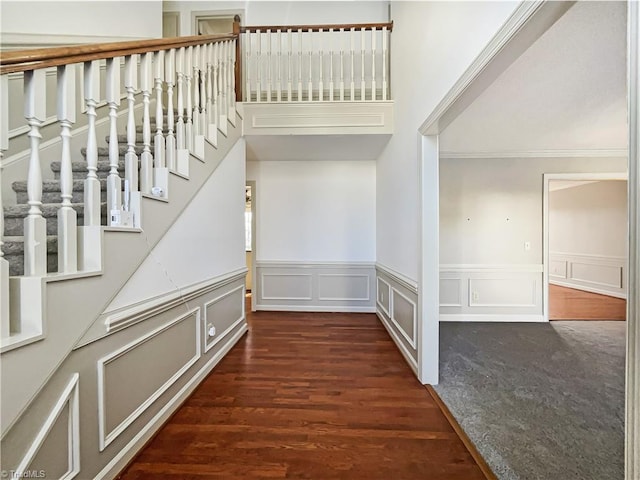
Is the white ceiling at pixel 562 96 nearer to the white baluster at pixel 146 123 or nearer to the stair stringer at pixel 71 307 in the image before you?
the white baluster at pixel 146 123

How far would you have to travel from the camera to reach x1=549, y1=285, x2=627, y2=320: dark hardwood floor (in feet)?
13.5

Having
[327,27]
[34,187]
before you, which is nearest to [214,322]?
[34,187]

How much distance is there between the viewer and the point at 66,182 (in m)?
1.20

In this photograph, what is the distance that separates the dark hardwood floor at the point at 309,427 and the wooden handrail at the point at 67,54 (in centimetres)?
186

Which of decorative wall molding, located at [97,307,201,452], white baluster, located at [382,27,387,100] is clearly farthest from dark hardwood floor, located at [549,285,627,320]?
decorative wall molding, located at [97,307,201,452]

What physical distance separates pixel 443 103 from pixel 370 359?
7.31ft

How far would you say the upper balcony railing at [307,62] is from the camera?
3.31m

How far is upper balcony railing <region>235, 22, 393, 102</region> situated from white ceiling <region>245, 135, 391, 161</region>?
0.43 metres

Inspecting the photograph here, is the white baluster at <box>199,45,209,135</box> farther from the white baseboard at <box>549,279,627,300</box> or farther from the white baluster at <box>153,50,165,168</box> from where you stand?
the white baseboard at <box>549,279,627,300</box>

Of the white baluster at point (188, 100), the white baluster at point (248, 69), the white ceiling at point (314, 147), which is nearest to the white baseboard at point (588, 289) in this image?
the white ceiling at point (314, 147)

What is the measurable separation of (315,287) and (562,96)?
3467 millimetres

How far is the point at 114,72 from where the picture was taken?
4.78ft

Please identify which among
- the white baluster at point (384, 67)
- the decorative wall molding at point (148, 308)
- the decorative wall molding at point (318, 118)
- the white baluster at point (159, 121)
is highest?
the white baluster at point (384, 67)

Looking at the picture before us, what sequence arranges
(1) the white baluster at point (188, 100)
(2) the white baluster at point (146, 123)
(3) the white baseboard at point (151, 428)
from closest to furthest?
1. (3) the white baseboard at point (151, 428)
2. (2) the white baluster at point (146, 123)
3. (1) the white baluster at point (188, 100)
